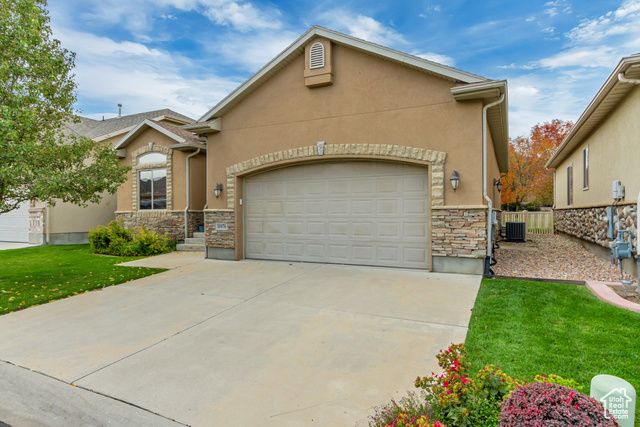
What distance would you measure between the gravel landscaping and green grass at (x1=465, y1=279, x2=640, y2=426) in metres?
1.50

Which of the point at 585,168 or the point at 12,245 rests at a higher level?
the point at 585,168

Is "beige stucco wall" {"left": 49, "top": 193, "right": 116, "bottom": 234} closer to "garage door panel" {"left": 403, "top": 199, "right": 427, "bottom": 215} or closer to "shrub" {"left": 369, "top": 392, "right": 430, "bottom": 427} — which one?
"garage door panel" {"left": 403, "top": 199, "right": 427, "bottom": 215}

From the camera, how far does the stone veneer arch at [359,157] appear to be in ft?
24.2

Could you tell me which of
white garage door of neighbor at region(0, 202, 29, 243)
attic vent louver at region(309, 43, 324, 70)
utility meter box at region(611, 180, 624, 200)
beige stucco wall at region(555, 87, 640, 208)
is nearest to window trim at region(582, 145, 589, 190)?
beige stucco wall at region(555, 87, 640, 208)

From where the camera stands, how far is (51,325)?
4672 mm

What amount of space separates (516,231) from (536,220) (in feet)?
19.7

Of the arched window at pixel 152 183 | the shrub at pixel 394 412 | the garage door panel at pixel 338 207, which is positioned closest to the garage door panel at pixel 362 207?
the garage door panel at pixel 338 207

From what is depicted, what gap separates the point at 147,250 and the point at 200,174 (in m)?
3.16

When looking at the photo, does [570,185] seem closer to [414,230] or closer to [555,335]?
[414,230]

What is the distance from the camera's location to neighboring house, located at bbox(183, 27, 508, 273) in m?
7.23

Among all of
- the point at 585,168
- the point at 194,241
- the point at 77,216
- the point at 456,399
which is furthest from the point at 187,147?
the point at 585,168

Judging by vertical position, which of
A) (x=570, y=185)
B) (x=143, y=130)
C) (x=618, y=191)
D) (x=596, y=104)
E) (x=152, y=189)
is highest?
(x=143, y=130)

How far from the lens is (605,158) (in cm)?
880

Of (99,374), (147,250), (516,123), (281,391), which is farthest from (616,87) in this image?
(516,123)
